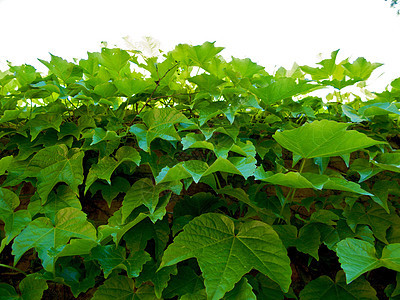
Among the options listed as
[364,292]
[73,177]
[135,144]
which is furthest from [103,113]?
[364,292]

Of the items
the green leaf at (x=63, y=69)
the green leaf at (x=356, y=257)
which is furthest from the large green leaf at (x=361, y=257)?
the green leaf at (x=63, y=69)

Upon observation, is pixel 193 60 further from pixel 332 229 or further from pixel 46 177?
pixel 332 229

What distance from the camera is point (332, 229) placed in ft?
3.20

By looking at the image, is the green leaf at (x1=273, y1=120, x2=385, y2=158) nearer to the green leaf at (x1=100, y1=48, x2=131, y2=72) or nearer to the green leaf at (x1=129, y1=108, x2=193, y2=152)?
the green leaf at (x1=129, y1=108, x2=193, y2=152)

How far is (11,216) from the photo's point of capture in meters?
0.92

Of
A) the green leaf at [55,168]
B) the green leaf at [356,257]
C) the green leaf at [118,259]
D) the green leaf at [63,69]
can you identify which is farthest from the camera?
the green leaf at [63,69]

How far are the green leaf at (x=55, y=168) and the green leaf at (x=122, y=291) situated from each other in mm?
318

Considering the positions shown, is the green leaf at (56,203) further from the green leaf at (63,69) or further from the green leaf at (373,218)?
the green leaf at (373,218)

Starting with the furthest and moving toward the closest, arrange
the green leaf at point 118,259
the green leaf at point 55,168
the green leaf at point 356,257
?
1. the green leaf at point 55,168
2. the green leaf at point 118,259
3. the green leaf at point 356,257

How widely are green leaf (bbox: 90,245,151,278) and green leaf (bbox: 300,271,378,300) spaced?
56 centimetres

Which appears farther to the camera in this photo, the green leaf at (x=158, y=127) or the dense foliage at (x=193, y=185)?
the green leaf at (x=158, y=127)

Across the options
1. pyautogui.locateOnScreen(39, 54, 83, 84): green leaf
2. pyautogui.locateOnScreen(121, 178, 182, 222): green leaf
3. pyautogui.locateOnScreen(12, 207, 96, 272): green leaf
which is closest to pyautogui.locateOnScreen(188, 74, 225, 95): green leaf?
pyautogui.locateOnScreen(121, 178, 182, 222): green leaf

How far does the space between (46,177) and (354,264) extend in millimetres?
953

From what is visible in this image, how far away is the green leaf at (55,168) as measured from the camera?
0.95 m
